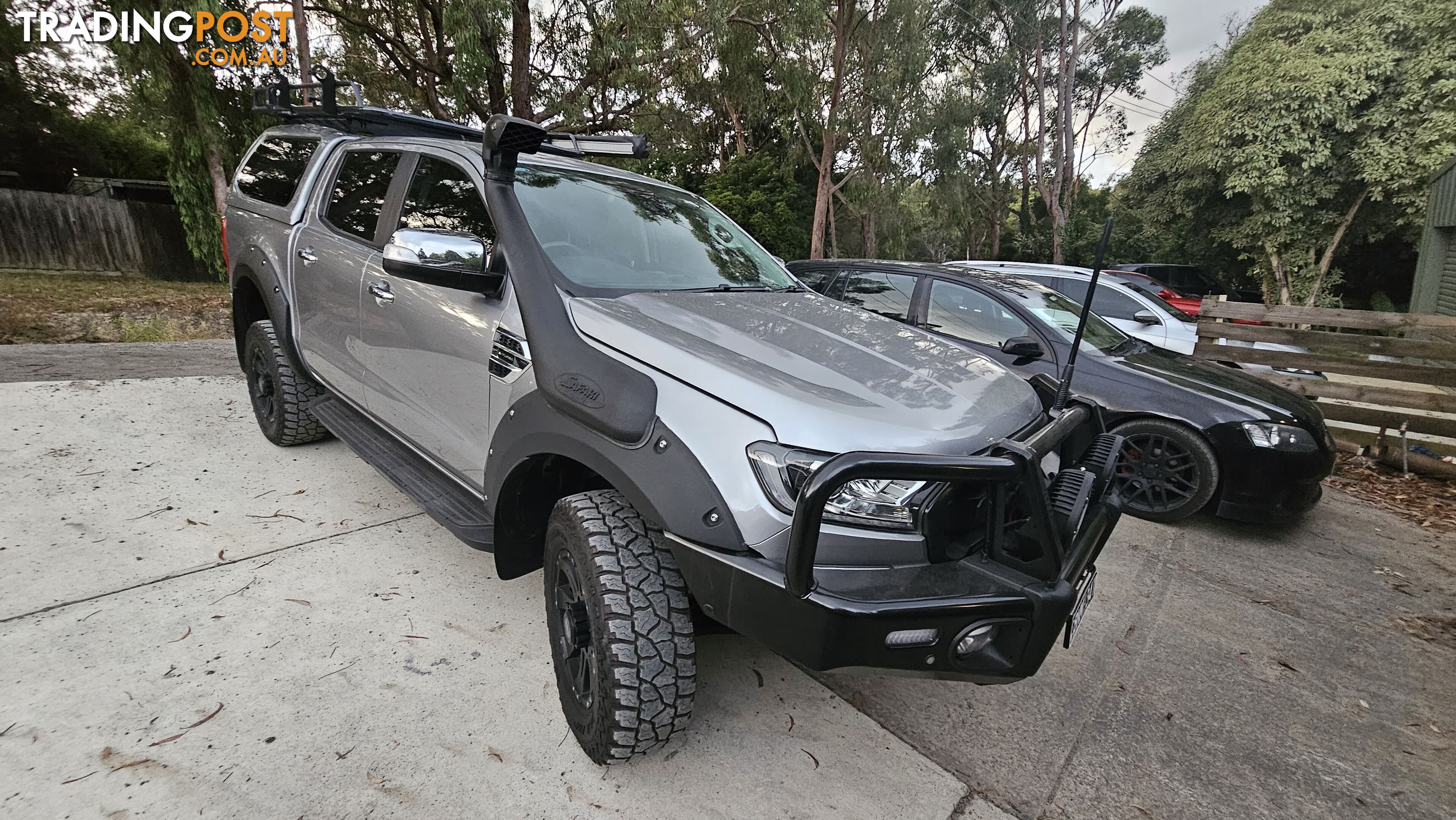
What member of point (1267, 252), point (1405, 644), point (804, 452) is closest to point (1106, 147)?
point (1267, 252)

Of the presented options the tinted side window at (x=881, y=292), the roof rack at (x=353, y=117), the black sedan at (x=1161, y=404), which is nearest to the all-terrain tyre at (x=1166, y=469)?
the black sedan at (x=1161, y=404)

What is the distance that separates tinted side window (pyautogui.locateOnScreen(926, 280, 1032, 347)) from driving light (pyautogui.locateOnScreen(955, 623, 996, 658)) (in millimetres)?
3250

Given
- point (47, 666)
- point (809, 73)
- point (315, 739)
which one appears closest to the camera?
point (315, 739)

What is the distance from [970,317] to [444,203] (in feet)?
11.6

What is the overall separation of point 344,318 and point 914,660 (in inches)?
111

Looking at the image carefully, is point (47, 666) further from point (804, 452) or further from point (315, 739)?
point (804, 452)

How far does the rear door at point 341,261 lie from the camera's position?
118 inches

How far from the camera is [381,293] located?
2791mm

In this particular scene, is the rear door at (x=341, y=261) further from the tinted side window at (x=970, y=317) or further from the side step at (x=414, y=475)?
the tinted side window at (x=970, y=317)

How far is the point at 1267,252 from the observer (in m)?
18.4

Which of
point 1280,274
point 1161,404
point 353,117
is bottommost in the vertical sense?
point 1161,404

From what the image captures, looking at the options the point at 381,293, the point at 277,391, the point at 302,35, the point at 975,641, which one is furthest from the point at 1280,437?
the point at 302,35

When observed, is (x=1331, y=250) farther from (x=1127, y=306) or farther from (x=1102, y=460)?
(x=1102, y=460)

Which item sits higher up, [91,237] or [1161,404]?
[91,237]
